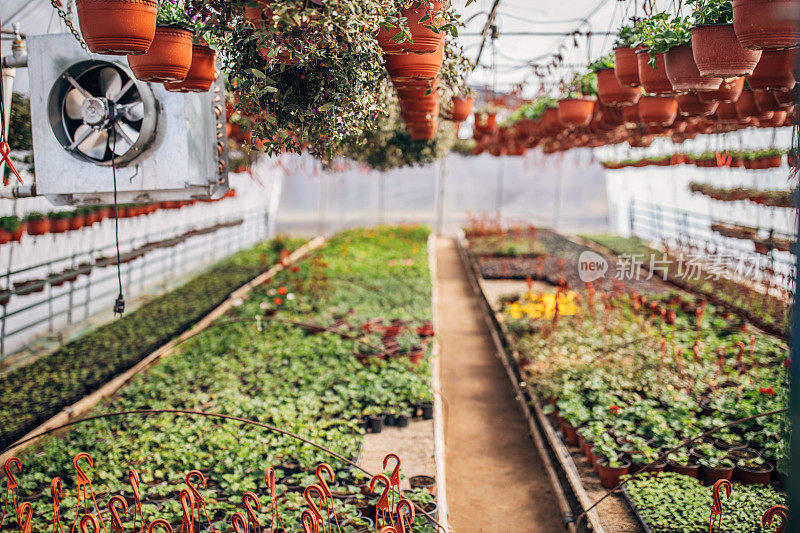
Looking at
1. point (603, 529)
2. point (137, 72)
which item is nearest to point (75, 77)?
point (137, 72)

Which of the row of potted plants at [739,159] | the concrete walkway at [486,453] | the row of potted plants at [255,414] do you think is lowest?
the concrete walkway at [486,453]

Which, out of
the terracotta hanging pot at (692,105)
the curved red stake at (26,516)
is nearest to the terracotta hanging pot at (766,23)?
the terracotta hanging pot at (692,105)

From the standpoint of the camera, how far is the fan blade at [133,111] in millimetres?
3293

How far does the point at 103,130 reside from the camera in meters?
3.31

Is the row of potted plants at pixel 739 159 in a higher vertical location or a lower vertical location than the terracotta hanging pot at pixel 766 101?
lower

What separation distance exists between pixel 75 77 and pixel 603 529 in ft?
11.2

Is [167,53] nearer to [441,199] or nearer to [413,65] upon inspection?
[413,65]

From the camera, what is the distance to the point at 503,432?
18.5 feet

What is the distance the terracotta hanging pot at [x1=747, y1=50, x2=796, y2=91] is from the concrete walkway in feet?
8.57

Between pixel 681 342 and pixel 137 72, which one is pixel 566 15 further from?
pixel 137 72

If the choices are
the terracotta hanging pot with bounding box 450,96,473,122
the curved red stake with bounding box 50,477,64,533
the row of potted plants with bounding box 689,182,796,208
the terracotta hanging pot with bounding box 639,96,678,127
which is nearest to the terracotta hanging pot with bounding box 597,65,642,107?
the terracotta hanging pot with bounding box 639,96,678,127

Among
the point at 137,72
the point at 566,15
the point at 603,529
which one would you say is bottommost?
the point at 603,529

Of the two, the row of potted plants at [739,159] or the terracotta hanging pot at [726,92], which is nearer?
the terracotta hanging pot at [726,92]

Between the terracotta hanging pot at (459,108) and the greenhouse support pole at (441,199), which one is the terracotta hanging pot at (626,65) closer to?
the terracotta hanging pot at (459,108)
